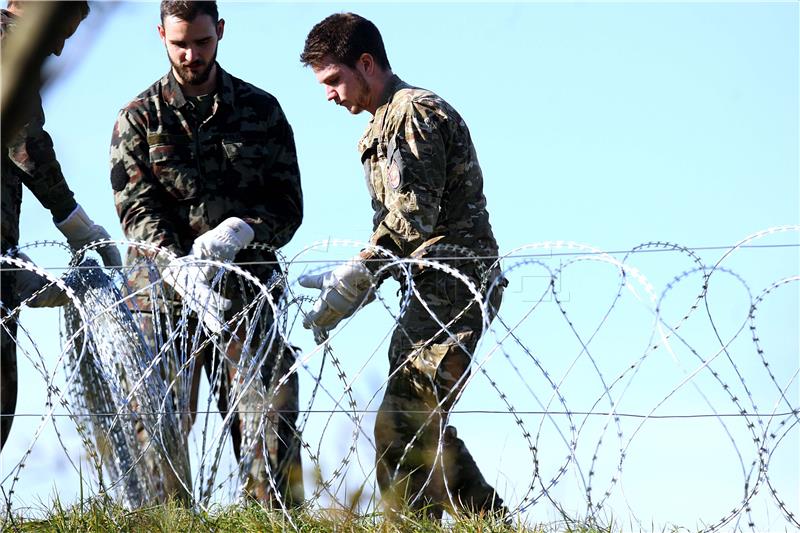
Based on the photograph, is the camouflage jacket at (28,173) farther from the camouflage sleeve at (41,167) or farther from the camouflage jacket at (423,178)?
the camouflage jacket at (423,178)

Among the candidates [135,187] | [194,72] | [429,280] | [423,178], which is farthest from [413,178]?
[135,187]

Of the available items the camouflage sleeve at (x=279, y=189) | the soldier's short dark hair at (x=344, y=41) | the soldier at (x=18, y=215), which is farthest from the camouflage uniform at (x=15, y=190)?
the soldier's short dark hair at (x=344, y=41)

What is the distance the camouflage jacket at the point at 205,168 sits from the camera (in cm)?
550

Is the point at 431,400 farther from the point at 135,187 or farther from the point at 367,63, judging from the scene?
the point at 135,187

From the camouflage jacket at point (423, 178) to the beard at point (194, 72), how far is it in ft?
3.39

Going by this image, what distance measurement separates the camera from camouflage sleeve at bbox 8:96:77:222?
17.7 ft

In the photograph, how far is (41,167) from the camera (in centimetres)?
549

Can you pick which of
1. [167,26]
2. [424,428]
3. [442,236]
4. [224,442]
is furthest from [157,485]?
[167,26]

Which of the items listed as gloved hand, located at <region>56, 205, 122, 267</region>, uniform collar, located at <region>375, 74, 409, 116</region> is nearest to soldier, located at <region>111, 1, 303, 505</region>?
gloved hand, located at <region>56, 205, 122, 267</region>

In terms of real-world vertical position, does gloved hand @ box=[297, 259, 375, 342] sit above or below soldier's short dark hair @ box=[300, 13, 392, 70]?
below

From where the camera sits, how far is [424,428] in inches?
182

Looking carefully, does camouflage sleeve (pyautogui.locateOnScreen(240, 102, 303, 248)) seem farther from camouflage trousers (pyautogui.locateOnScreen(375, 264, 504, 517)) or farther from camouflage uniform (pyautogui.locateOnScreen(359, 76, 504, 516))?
camouflage trousers (pyautogui.locateOnScreen(375, 264, 504, 517))

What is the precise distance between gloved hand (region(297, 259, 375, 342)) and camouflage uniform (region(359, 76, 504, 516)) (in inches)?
7.7

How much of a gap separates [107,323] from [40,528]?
824 millimetres
